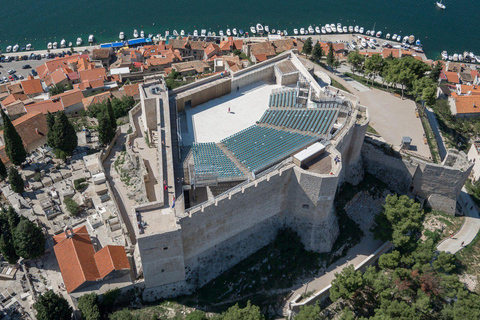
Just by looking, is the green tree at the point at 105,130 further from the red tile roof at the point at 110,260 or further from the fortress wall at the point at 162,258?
the fortress wall at the point at 162,258

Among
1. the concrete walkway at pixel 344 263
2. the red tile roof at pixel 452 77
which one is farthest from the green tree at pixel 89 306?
the red tile roof at pixel 452 77

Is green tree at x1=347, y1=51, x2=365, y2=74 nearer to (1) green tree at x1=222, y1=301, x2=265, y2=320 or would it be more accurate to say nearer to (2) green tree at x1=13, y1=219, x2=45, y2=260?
(1) green tree at x1=222, y1=301, x2=265, y2=320

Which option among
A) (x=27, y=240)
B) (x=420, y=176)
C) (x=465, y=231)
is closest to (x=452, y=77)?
(x=420, y=176)

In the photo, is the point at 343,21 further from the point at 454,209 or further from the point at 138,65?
the point at 454,209

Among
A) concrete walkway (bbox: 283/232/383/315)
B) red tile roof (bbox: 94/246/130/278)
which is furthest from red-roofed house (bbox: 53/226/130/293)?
concrete walkway (bbox: 283/232/383/315)

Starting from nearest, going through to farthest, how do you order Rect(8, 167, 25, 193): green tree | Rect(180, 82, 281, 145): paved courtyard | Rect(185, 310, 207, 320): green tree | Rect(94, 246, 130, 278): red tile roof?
Rect(185, 310, 207, 320): green tree, Rect(94, 246, 130, 278): red tile roof, Rect(180, 82, 281, 145): paved courtyard, Rect(8, 167, 25, 193): green tree

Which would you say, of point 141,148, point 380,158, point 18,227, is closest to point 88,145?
point 141,148
